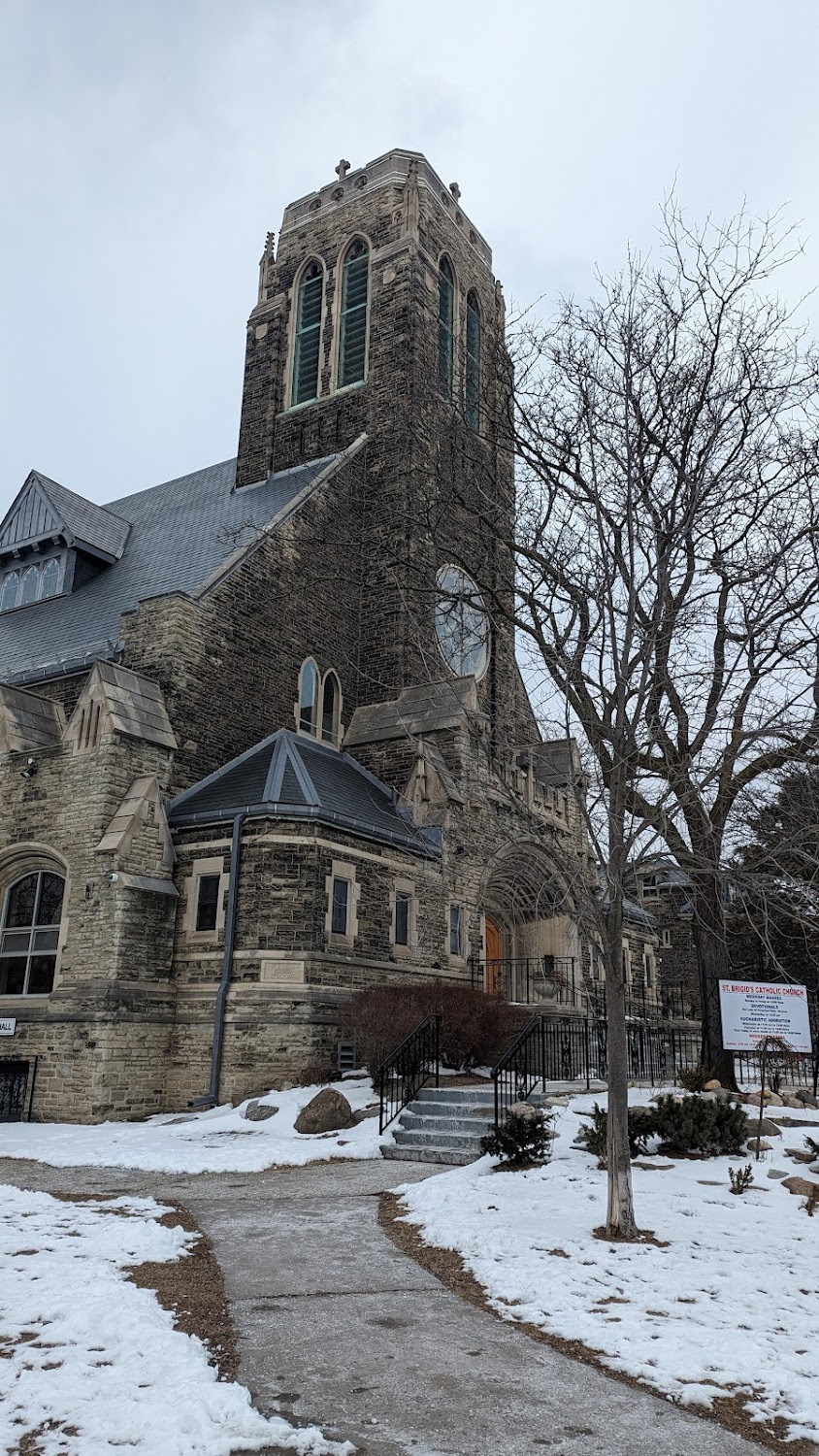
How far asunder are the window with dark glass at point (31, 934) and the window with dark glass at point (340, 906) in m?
4.55

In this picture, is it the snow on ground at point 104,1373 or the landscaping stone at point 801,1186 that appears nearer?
the snow on ground at point 104,1373

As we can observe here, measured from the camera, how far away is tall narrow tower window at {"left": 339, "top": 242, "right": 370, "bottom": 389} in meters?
27.7

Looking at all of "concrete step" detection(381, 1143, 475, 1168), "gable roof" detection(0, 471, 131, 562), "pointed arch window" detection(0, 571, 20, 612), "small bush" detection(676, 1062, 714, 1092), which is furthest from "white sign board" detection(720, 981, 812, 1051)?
"pointed arch window" detection(0, 571, 20, 612)

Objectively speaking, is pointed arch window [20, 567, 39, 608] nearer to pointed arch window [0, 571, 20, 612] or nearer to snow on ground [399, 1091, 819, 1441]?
pointed arch window [0, 571, 20, 612]

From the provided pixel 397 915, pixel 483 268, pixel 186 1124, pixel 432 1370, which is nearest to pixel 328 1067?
pixel 186 1124

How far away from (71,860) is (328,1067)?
17.5 ft

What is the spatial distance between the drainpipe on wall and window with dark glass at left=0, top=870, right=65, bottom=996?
300cm

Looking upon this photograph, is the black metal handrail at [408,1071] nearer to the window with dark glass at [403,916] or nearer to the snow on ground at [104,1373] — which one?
the window with dark glass at [403,916]

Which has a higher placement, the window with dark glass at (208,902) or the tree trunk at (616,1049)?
the window with dark glass at (208,902)

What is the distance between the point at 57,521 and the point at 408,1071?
16.7 meters

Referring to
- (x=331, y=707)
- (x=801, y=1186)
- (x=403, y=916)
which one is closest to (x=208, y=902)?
(x=403, y=916)

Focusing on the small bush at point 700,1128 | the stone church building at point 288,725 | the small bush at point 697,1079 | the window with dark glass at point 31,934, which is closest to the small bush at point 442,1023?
the stone church building at point 288,725

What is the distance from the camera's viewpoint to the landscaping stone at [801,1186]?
8.99 m

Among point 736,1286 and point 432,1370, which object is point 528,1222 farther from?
point 432,1370
